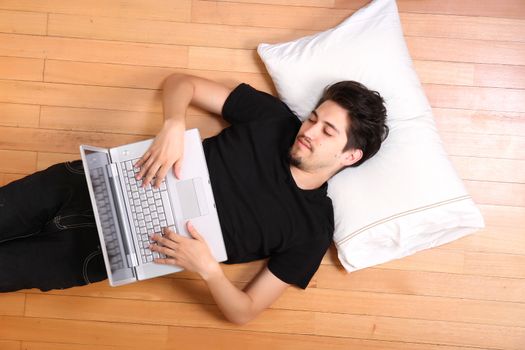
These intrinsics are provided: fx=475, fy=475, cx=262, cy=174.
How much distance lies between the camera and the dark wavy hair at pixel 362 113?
1582mm

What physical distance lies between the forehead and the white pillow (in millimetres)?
183

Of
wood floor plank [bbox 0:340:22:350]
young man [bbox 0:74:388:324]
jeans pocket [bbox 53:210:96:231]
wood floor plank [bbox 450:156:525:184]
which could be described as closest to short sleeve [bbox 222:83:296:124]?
young man [bbox 0:74:388:324]

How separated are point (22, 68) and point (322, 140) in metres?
1.26

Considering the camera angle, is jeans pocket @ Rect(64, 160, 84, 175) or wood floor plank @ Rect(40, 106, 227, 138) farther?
wood floor plank @ Rect(40, 106, 227, 138)

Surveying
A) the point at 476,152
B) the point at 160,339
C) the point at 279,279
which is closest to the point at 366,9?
the point at 476,152

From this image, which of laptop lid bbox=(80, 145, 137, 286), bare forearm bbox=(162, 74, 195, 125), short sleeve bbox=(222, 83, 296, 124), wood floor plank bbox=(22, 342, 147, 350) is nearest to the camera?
laptop lid bbox=(80, 145, 137, 286)

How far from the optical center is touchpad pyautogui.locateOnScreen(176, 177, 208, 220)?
1.56m

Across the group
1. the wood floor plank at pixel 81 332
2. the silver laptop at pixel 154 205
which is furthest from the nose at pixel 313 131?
the wood floor plank at pixel 81 332

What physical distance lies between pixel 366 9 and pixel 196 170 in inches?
35.4

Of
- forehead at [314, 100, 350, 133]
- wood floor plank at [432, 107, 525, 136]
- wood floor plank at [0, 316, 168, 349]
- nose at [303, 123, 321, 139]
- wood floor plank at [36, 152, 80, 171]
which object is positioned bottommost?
wood floor plank at [0, 316, 168, 349]

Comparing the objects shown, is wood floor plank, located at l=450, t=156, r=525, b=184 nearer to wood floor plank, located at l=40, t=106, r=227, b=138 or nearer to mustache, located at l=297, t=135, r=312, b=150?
mustache, located at l=297, t=135, r=312, b=150

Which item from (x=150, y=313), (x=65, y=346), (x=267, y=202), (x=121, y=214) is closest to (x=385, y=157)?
(x=267, y=202)

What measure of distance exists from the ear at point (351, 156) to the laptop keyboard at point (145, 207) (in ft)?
2.00

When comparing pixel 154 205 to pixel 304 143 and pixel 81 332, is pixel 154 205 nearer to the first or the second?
pixel 304 143
